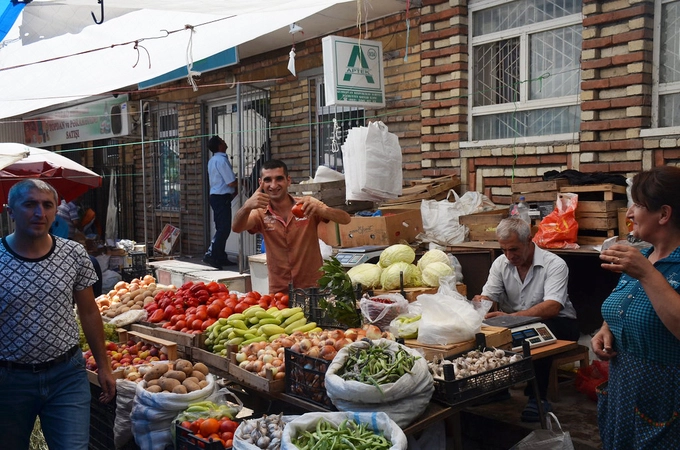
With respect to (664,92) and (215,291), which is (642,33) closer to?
(664,92)

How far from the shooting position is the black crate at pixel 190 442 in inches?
136

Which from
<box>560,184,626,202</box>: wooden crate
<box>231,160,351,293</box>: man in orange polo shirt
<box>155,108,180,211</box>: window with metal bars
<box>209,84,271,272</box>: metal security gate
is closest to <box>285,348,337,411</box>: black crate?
<box>231,160,351,293</box>: man in orange polo shirt

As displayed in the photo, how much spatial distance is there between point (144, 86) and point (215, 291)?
600cm

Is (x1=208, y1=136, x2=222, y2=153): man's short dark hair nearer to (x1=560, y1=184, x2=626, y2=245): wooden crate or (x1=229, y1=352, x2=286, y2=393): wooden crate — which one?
(x1=560, y1=184, x2=626, y2=245): wooden crate

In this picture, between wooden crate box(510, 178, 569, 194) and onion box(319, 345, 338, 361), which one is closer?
onion box(319, 345, 338, 361)

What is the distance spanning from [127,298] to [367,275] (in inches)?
94.0

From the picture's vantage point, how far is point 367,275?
6355mm

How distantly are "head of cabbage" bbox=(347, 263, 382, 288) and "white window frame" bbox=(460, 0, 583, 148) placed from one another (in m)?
2.55

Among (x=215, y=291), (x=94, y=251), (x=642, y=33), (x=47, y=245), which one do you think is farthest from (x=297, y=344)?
(x=94, y=251)

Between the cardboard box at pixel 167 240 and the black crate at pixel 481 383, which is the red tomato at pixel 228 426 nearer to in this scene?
the black crate at pixel 481 383

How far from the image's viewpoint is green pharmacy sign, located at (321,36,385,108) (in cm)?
777

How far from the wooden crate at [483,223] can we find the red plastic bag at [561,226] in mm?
665

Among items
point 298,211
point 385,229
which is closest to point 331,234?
point 385,229

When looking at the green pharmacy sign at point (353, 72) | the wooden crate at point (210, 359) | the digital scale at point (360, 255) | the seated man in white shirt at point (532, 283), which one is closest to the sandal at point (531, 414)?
the seated man in white shirt at point (532, 283)
